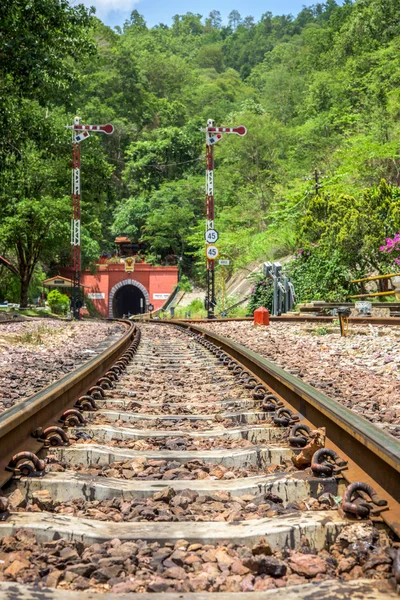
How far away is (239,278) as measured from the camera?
41.7 metres

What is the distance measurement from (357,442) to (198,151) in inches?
2291

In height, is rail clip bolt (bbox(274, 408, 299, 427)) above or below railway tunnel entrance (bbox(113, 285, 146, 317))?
below

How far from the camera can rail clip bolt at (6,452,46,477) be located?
2.30 m

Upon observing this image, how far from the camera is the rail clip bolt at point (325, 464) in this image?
226 centimetres

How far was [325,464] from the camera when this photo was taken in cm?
229

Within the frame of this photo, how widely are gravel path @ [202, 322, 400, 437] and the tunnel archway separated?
3748 centimetres

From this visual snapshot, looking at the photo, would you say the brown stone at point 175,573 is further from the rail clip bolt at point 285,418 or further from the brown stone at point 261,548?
the rail clip bolt at point 285,418

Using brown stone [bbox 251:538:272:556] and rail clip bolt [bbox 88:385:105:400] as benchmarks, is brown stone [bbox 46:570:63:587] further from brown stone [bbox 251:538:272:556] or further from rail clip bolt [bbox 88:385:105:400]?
rail clip bolt [bbox 88:385:105:400]

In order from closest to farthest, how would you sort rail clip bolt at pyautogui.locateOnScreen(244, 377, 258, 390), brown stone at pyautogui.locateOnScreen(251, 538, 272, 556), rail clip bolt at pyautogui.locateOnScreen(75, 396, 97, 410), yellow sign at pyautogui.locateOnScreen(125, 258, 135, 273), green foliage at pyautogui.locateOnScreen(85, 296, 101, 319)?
brown stone at pyautogui.locateOnScreen(251, 538, 272, 556) → rail clip bolt at pyautogui.locateOnScreen(75, 396, 97, 410) → rail clip bolt at pyautogui.locateOnScreen(244, 377, 258, 390) → green foliage at pyautogui.locateOnScreen(85, 296, 101, 319) → yellow sign at pyautogui.locateOnScreen(125, 258, 135, 273)

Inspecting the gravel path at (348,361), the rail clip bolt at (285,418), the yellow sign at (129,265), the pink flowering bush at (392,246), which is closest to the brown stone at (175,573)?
the rail clip bolt at (285,418)

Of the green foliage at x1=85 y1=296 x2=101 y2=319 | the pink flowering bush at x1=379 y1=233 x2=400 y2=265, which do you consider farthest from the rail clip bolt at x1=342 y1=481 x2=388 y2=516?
the green foliage at x1=85 y1=296 x2=101 y2=319

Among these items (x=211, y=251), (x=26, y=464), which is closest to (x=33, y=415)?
(x=26, y=464)

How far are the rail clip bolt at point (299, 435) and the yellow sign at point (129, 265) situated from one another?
149ft

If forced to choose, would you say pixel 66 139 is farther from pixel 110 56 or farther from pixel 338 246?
pixel 110 56
